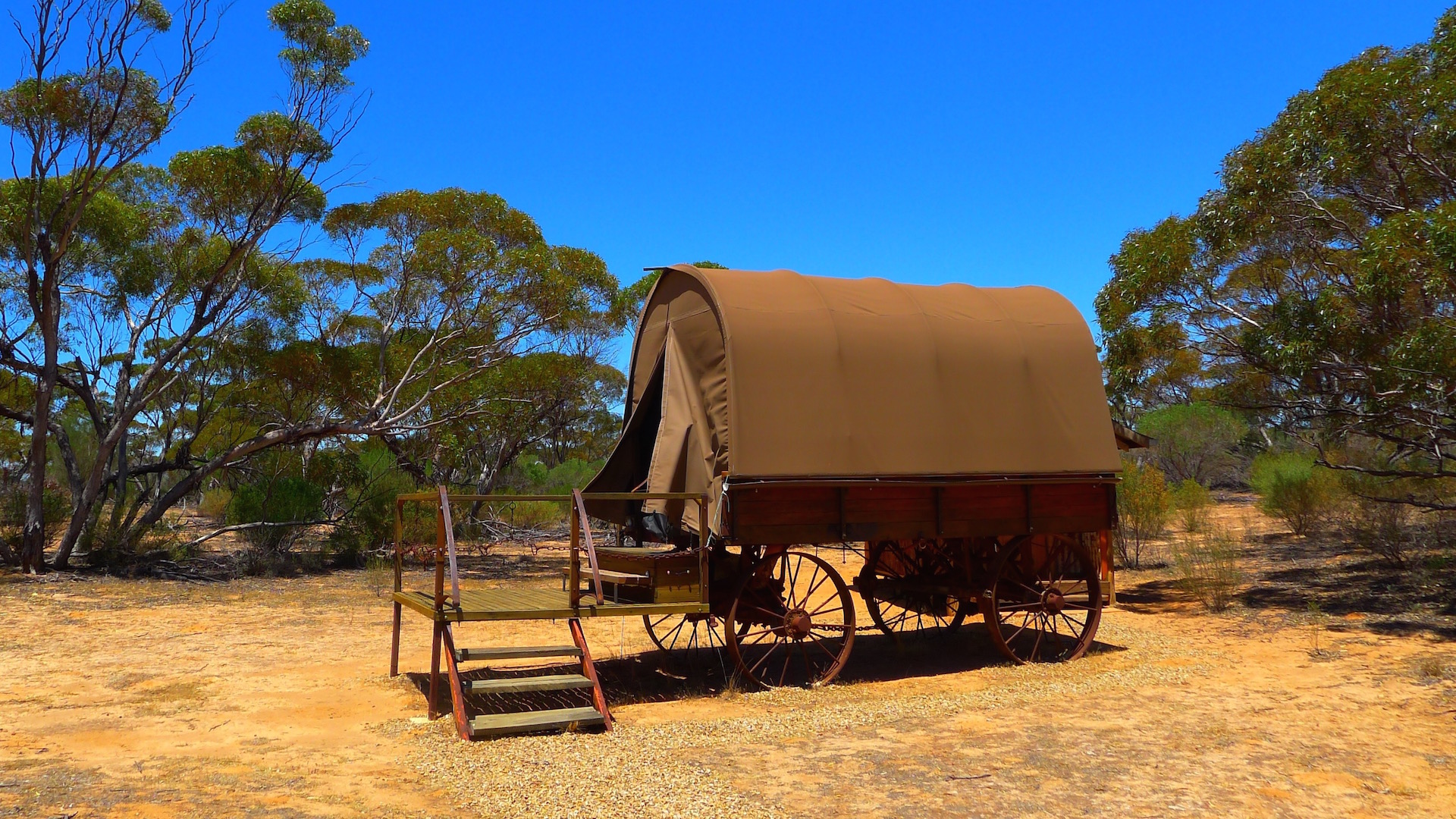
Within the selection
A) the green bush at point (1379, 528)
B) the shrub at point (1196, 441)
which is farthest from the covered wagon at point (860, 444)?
the shrub at point (1196, 441)

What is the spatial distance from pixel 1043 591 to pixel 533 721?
5.15 metres

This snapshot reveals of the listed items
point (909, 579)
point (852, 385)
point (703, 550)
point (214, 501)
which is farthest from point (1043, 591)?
point (214, 501)

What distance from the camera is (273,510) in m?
18.2

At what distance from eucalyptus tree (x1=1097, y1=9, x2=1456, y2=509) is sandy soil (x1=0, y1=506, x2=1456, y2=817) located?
2.92 metres

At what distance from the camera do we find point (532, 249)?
19.4m

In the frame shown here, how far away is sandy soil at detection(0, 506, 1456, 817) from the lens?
539 centimetres

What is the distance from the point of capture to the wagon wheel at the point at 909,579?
9.92 meters

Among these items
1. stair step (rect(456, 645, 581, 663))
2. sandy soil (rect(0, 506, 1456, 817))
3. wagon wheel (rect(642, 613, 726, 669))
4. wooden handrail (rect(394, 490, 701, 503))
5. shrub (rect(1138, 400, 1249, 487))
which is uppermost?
shrub (rect(1138, 400, 1249, 487))

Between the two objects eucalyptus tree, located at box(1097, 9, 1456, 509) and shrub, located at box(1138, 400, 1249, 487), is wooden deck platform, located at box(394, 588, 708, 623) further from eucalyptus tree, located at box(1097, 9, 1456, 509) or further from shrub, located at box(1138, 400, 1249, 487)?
shrub, located at box(1138, 400, 1249, 487)

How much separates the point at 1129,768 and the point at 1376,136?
28.4 feet

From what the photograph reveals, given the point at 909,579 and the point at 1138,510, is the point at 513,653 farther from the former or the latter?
the point at 1138,510

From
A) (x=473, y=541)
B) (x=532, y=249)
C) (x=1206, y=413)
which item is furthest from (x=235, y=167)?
(x=1206, y=413)

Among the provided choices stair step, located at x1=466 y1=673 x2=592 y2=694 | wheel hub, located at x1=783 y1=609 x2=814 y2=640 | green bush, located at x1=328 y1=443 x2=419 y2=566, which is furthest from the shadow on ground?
green bush, located at x1=328 y1=443 x2=419 y2=566

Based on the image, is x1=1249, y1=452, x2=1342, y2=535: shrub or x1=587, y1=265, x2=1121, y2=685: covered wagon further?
x1=1249, y1=452, x2=1342, y2=535: shrub
